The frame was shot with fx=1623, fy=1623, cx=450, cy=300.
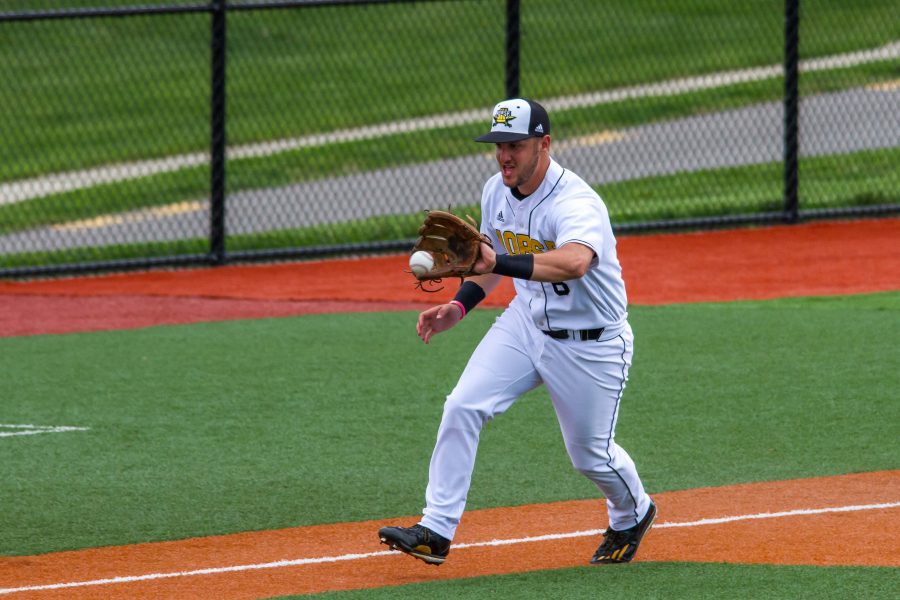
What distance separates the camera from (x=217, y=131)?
1458cm

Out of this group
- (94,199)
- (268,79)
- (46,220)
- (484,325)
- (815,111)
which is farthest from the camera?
(268,79)

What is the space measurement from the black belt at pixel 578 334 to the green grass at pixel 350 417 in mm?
1527

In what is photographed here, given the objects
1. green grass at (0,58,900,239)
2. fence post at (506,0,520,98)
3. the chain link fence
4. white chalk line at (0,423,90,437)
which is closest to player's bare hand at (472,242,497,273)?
white chalk line at (0,423,90,437)

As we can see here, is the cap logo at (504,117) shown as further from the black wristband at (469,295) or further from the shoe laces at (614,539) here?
the shoe laces at (614,539)

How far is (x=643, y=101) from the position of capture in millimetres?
25922

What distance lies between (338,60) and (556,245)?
24406 mm

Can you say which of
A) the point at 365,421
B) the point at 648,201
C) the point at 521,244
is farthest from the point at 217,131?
the point at 521,244

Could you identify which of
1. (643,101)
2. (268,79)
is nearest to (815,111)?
(643,101)

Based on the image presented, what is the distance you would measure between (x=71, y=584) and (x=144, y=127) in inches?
781

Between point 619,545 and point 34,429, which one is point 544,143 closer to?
point 619,545

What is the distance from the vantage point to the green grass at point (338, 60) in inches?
1021

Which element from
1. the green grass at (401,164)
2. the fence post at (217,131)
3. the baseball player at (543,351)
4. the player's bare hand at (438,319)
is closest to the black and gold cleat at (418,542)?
the baseball player at (543,351)

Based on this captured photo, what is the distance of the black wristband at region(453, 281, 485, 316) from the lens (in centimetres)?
668

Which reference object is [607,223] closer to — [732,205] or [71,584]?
[71,584]
